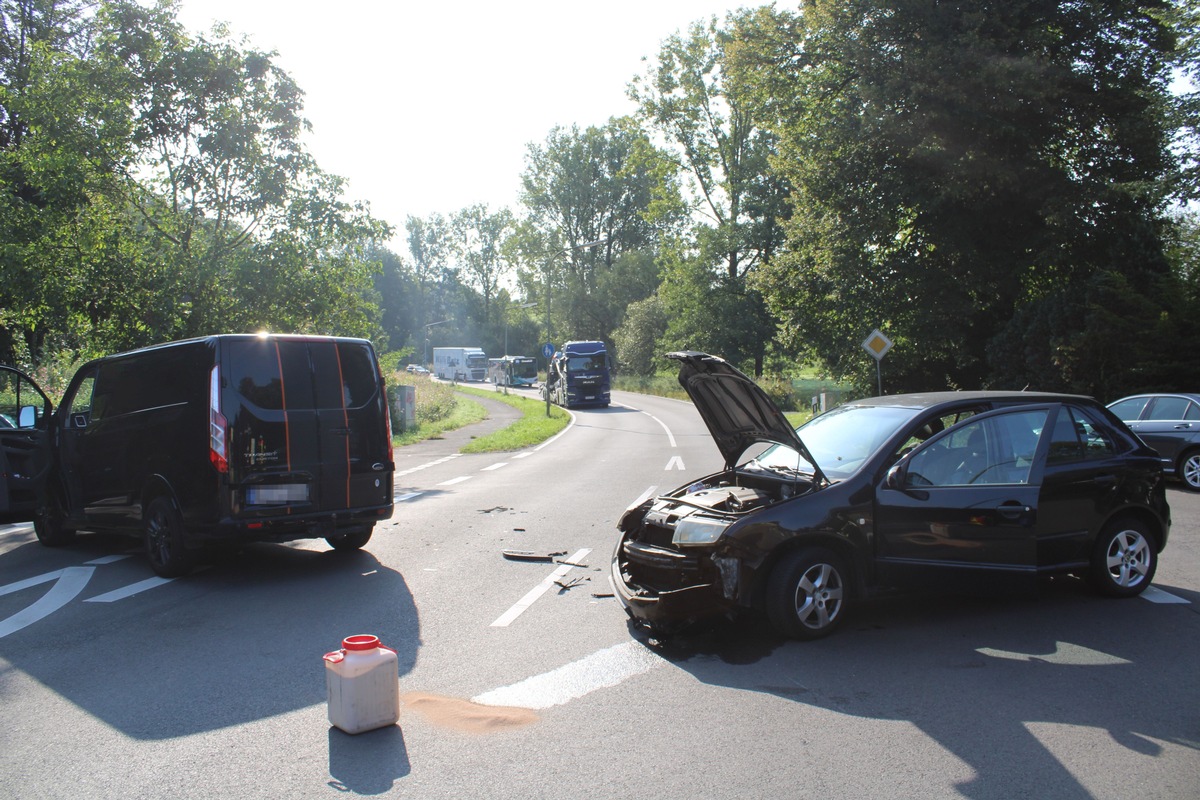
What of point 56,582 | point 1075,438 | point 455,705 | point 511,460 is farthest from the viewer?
point 511,460

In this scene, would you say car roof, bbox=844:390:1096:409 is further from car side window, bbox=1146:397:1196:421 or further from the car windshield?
car side window, bbox=1146:397:1196:421

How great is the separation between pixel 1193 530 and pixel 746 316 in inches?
1641

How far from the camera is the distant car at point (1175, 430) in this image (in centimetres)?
1326

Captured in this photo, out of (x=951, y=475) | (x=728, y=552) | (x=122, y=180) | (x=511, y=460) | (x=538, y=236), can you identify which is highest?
(x=538, y=236)

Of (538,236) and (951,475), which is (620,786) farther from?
(538,236)

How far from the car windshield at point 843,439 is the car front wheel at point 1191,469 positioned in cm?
940

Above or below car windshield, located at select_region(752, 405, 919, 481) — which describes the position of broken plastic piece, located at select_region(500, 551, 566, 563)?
below

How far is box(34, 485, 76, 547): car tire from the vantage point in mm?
9117

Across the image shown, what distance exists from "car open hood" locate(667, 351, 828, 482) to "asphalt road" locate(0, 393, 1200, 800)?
52.1 inches

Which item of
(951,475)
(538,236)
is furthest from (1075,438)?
(538,236)

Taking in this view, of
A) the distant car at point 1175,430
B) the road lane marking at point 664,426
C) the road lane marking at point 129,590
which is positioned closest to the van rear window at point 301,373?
the road lane marking at point 129,590

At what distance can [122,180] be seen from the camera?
1955 centimetres

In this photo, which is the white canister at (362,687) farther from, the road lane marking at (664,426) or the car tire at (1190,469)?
the road lane marking at (664,426)

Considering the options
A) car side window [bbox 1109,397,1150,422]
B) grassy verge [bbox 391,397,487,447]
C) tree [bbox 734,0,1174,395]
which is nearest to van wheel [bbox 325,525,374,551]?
grassy verge [bbox 391,397,487,447]
